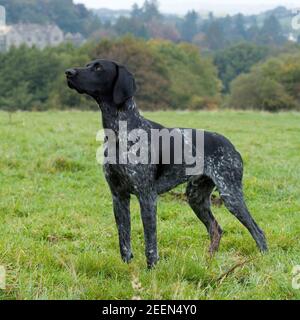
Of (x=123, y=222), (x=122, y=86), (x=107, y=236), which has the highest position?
(x=122, y=86)

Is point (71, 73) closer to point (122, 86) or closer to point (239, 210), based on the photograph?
point (122, 86)

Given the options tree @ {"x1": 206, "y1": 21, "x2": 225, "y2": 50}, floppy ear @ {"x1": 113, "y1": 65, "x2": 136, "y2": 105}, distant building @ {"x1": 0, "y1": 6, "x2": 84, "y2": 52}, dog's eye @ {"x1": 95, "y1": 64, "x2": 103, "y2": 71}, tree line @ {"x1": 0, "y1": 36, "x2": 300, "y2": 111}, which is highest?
tree @ {"x1": 206, "y1": 21, "x2": 225, "y2": 50}

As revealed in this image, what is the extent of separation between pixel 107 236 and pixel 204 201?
1.51 meters

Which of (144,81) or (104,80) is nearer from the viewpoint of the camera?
(104,80)

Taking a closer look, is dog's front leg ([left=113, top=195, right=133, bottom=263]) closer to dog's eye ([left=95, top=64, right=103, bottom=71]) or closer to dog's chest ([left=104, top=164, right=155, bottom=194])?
dog's chest ([left=104, top=164, right=155, bottom=194])

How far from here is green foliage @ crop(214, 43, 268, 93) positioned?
4333 inches

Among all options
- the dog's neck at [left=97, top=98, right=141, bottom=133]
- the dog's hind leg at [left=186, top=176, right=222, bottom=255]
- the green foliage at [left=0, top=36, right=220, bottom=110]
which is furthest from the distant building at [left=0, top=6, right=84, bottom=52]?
the dog's neck at [left=97, top=98, right=141, bottom=133]

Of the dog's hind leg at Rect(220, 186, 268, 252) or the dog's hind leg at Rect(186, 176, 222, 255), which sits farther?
the dog's hind leg at Rect(186, 176, 222, 255)

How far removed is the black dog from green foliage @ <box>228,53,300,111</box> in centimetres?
5527

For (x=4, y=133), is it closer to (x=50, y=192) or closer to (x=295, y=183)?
(x=50, y=192)

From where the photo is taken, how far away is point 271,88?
6347 centimetres

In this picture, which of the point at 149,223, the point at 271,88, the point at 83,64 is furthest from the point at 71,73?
the point at 83,64

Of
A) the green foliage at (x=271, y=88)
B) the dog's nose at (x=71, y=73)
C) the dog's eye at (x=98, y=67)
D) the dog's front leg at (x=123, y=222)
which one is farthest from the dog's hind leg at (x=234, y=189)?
the green foliage at (x=271, y=88)
